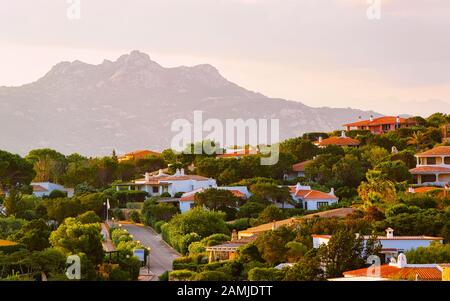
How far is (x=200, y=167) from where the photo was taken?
57.4 metres

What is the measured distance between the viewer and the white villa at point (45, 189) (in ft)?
176

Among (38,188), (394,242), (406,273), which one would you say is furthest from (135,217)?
(406,273)

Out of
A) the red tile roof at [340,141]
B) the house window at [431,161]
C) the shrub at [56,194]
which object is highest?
the red tile roof at [340,141]

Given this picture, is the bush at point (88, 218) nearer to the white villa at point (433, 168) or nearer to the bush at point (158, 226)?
the bush at point (158, 226)

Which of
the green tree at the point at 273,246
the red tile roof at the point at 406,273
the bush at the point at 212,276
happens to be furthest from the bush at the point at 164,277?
the red tile roof at the point at 406,273

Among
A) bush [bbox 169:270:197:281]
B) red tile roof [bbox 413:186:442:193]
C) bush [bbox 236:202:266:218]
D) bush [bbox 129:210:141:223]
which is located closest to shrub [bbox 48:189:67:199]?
bush [bbox 129:210:141:223]

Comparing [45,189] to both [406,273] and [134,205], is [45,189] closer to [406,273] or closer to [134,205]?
[134,205]

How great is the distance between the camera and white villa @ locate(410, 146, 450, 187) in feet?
172

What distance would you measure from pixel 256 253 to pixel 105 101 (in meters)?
98.4

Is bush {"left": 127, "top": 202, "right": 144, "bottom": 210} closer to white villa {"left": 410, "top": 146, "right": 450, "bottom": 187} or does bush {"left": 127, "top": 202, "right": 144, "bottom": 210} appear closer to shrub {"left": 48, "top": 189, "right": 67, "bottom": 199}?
shrub {"left": 48, "top": 189, "right": 67, "bottom": 199}

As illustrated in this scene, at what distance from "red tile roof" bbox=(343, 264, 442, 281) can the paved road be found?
8636 millimetres

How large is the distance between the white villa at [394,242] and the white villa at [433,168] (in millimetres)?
21156

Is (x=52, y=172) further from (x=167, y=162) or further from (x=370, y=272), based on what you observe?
(x=370, y=272)
